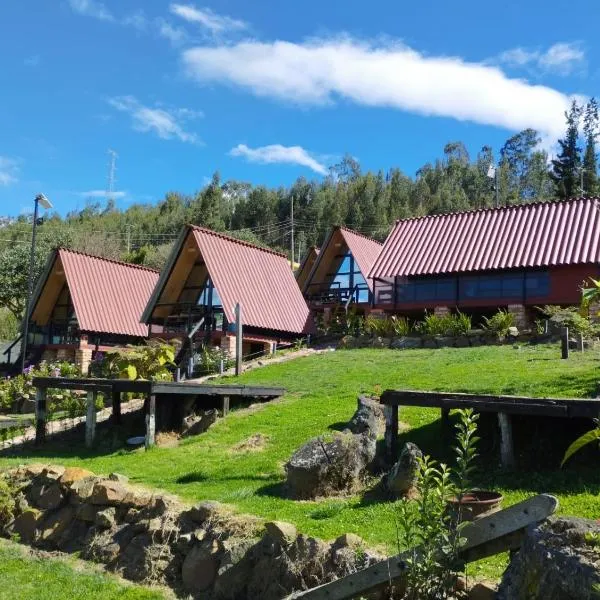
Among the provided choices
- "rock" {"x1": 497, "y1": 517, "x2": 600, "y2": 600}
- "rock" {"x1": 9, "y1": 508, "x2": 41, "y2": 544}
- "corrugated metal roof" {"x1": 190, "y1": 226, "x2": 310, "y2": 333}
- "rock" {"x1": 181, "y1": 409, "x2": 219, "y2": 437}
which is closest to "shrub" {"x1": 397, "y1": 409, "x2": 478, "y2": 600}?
"rock" {"x1": 497, "y1": 517, "x2": 600, "y2": 600}

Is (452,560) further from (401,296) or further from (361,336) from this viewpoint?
(401,296)

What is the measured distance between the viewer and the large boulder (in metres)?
9.01

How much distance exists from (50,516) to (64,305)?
71.1ft

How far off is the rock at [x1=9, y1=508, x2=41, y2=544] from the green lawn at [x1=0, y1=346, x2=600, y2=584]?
4.81 ft

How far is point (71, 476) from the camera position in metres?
10.8

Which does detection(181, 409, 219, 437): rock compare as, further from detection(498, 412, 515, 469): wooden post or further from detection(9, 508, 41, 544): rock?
detection(498, 412, 515, 469): wooden post

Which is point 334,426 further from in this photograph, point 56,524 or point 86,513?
point 56,524

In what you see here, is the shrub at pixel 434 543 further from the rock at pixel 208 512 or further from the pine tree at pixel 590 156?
the pine tree at pixel 590 156

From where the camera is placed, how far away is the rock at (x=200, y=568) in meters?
7.81

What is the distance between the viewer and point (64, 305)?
30969 mm

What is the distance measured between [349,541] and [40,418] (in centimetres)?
1045

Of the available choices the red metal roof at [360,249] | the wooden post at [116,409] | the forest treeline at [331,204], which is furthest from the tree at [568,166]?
the wooden post at [116,409]

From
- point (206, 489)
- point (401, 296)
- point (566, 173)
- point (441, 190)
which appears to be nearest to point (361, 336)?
point (401, 296)

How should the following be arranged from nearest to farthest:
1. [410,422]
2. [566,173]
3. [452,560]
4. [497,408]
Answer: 1. [452,560]
2. [497,408]
3. [410,422]
4. [566,173]
